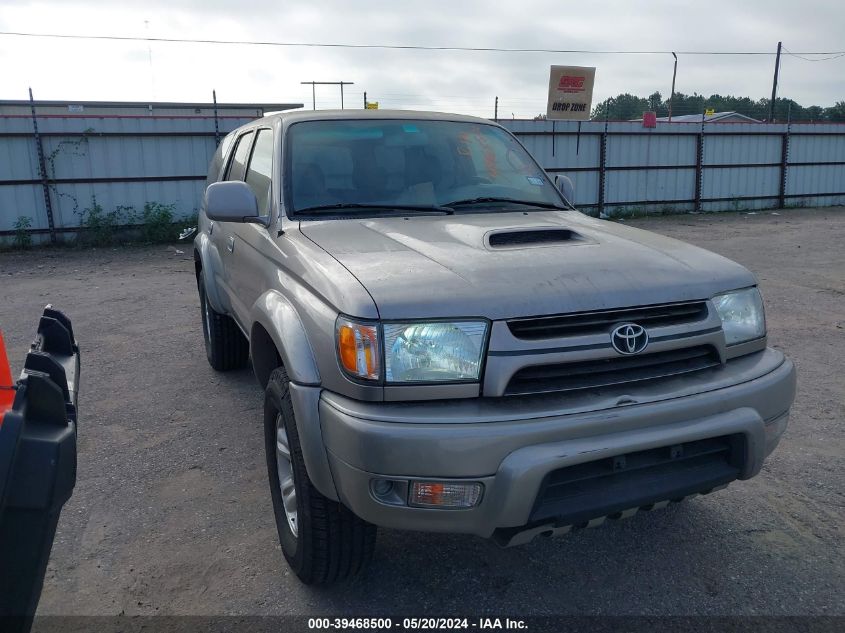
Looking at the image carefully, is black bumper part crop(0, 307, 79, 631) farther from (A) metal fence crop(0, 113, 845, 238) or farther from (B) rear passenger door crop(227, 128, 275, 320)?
(A) metal fence crop(0, 113, 845, 238)

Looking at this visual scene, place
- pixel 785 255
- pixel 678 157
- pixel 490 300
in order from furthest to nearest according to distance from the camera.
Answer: pixel 678 157 → pixel 785 255 → pixel 490 300

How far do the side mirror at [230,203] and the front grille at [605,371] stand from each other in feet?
5.26

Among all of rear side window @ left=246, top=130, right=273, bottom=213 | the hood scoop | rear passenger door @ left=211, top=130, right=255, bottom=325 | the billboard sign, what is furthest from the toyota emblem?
the billboard sign

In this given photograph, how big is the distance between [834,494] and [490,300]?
2221 mm

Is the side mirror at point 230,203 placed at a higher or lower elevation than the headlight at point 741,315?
higher

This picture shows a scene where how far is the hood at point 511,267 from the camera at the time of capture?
2201 mm

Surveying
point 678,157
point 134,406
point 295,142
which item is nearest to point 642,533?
point 295,142

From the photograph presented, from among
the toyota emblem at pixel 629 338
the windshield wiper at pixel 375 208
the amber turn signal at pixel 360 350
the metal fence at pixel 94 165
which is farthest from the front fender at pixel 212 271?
the metal fence at pixel 94 165

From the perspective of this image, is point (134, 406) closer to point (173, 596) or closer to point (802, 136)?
point (173, 596)

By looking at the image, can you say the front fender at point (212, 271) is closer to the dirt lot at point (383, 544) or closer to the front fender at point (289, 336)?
the dirt lot at point (383, 544)

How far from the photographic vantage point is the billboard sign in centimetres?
1684

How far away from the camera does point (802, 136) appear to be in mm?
18750

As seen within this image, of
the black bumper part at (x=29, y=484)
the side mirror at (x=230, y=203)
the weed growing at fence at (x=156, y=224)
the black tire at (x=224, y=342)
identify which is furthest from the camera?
the weed growing at fence at (x=156, y=224)

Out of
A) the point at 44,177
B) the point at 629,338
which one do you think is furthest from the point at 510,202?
the point at 44,177
